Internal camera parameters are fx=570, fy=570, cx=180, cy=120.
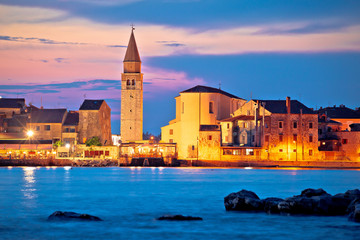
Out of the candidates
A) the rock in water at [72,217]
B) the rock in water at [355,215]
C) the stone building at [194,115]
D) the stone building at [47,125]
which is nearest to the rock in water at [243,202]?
the rock in water at [355,215]

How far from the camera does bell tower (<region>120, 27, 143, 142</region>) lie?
88.6 metres

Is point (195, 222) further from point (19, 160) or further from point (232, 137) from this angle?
point (19, 160)

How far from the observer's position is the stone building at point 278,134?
241ft

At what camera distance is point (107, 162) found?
8425 centimetres

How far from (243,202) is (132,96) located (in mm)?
64347

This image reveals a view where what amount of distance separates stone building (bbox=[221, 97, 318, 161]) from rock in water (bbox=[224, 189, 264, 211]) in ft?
150

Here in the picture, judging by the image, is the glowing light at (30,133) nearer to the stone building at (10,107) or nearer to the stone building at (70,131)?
the stone building at (70,131)

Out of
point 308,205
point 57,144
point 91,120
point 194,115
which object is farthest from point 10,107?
point 308,205

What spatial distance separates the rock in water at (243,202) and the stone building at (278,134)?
1798 inches

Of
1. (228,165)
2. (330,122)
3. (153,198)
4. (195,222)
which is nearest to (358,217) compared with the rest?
(195,222)

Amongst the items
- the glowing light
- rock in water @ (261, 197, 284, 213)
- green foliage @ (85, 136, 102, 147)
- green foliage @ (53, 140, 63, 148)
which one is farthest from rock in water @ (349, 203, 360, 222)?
the glowing light

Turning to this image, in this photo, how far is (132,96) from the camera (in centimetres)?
8988

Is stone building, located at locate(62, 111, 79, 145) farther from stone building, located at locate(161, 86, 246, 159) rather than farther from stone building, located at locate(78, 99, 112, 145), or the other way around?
stone building, located at locate(161, 86, 246, 159)

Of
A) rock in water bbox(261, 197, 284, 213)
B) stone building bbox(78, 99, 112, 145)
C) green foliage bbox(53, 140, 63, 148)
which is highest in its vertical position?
stone building bbox(78, 99, 112, 145)
